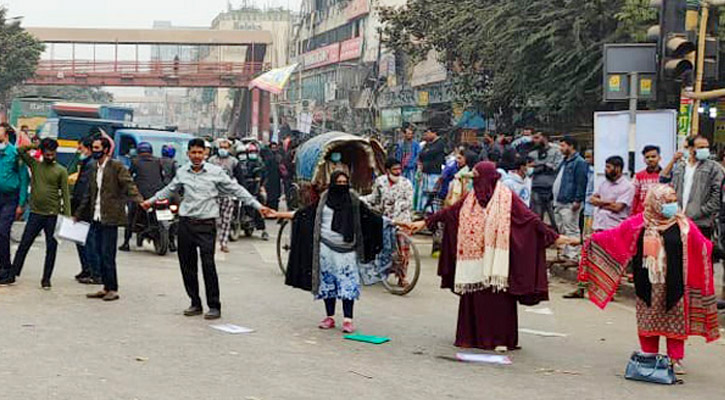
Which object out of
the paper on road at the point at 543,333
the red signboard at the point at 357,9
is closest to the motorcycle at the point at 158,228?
the paper on road at the point at 543,333

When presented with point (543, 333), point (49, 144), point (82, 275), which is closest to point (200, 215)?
point (49, 144)

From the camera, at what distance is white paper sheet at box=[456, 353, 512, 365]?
904 cm

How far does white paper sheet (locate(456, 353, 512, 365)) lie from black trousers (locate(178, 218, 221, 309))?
2699 mm

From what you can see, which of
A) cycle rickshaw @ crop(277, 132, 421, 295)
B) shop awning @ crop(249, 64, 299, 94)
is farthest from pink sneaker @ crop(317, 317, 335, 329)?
shop awning @ crop(249, 64, 299, 94)

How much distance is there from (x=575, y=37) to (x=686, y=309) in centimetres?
1487

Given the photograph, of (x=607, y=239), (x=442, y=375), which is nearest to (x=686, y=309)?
(x=607, y=239)

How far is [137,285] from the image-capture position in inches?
509

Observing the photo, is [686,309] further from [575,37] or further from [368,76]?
[368,76]

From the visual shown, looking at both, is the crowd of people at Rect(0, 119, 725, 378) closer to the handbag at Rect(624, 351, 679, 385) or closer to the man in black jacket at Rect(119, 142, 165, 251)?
the handbag at Rect(624, 351, 679, 385)

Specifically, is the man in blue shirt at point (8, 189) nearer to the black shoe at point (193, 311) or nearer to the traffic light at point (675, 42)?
the black shoe at point (193, 311)

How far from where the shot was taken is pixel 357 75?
58500mm

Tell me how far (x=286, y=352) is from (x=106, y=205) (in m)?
3.52

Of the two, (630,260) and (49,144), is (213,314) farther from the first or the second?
(630,260)

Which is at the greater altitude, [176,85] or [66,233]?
[176,85]
